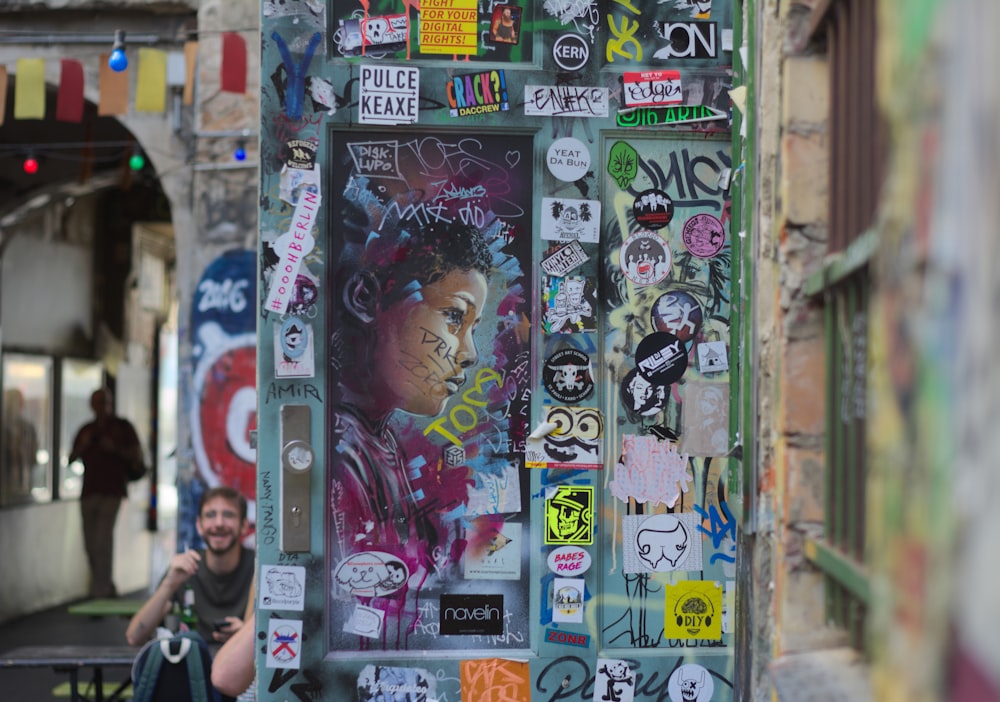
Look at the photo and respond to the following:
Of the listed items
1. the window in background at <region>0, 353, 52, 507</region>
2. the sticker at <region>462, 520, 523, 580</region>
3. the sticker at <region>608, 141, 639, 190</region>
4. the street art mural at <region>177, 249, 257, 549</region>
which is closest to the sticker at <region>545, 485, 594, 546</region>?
the sticker at <region>462, 520, 523, 580</region>

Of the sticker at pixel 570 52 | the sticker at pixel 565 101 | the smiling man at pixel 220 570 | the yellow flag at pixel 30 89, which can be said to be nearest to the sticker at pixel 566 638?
the sticker at pixel 565 101

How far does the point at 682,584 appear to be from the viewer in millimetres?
4012

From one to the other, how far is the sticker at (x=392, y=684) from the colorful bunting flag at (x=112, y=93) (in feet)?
17.8

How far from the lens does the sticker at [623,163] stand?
4027 millimetres

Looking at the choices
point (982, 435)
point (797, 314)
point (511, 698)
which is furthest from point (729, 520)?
point (982, 435)

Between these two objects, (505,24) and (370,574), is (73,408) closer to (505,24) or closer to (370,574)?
(370,574)

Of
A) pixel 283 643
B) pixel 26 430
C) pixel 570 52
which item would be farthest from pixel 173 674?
pixel 26 430

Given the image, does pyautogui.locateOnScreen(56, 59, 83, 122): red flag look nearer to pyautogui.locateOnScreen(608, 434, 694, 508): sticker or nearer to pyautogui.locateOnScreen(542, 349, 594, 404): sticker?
pyautogui.locateOnScreen(542, 349, 594, 404): sticker

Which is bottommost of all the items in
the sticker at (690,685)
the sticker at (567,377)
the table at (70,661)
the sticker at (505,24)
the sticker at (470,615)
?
the table at (70,661)

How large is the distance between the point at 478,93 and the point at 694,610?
1758 mm

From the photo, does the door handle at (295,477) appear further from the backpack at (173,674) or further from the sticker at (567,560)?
the backpack at (173,674)

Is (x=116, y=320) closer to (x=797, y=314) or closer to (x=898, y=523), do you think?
(x=797, y=314)

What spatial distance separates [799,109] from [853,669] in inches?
47.2

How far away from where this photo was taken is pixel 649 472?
4.00 metres
